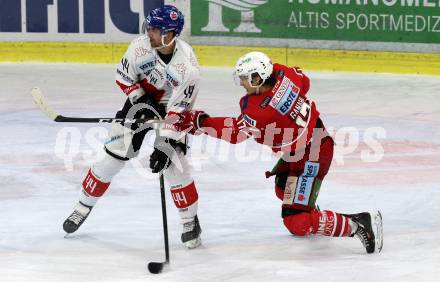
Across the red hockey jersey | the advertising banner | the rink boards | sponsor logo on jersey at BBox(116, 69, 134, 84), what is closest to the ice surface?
the rink boards

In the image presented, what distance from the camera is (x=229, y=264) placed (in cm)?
537

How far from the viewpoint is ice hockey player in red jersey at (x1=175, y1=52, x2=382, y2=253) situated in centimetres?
535

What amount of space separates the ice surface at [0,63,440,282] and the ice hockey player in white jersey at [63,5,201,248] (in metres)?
0.26

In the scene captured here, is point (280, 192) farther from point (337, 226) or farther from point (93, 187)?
point (93, 187)

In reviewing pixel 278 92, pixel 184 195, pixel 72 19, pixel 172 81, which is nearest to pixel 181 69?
pixel 172 81

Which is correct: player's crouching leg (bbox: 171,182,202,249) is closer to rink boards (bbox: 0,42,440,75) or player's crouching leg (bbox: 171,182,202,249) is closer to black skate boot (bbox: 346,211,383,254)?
black skate boot (bbox: 346,211,383,254)

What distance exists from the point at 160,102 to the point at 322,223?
3.65ft

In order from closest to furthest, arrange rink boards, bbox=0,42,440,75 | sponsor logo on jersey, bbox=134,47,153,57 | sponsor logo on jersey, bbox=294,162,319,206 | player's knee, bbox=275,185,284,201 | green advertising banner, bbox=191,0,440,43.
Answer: sponsor logo on jersey, bbox=294,162,319,206
sponsor logo on jersey, bbox=134,47,153,57
player's knee, bbox=275,185,284,201
green advertising banner, bbox=191,0,440,43
rink boards, bbox=0,42,440,75

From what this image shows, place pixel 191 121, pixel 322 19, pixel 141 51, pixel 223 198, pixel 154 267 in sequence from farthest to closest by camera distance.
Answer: pixel 322 19 < pixel 223 198 < pixel 141 51 < pixel 191 121 < pixel 154 267

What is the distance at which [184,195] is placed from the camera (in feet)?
18.9

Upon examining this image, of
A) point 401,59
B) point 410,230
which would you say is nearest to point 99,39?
point 401,59

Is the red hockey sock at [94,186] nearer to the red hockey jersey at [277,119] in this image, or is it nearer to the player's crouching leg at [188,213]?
the player's crouching leg at [188,213]

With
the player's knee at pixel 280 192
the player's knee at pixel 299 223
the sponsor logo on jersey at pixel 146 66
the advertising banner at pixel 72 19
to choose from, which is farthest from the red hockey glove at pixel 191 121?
the advertising banner at pixel 72 19

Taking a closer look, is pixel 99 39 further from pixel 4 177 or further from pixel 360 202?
pixel 360 202
